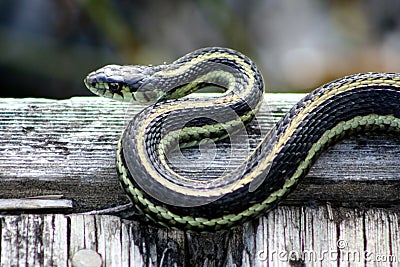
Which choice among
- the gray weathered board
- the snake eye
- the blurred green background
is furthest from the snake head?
the blurred green background

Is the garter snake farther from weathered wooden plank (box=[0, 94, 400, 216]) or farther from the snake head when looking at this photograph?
the snake head

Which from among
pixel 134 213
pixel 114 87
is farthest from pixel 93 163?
pixel 114 87

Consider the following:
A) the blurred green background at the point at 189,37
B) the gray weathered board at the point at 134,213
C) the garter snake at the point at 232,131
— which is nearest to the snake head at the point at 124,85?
the garter snake at the point at 232,131

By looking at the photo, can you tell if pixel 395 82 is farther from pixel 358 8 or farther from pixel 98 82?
pixel 358 8

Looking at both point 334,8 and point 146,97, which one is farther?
point 334,8

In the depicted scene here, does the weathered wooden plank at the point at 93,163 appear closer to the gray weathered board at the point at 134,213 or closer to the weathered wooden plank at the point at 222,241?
the gray weathered board at the point at 134,213

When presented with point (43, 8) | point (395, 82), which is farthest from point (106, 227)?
point (43, 8)

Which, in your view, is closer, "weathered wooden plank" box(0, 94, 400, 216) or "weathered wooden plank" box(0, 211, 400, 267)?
"weathered wooden plank" box(0, 211, 400, 267)
